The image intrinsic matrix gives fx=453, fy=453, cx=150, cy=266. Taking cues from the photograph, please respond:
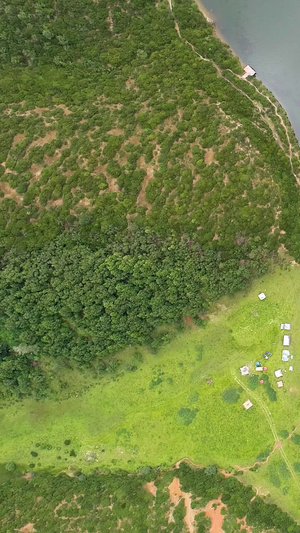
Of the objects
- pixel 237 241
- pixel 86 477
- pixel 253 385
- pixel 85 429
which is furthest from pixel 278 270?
pixel 86 477

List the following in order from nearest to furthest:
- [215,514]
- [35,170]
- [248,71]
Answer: [35,170], [215,514], [248,71]

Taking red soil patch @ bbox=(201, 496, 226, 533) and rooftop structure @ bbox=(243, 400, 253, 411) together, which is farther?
rooftop structure @ bbox=(243, 400, 253, 411)

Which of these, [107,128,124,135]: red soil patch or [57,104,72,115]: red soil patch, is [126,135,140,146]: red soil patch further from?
[57,104,72,115]: red soil patch

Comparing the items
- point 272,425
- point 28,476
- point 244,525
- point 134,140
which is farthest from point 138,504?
point 134,140

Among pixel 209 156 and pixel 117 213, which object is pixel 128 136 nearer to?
pixel 117 213

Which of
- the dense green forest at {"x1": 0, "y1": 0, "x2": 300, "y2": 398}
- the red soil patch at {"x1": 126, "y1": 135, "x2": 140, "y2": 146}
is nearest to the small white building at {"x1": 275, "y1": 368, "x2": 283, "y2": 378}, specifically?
the dense green forest at {"x1": 0, "y1": 0, "x2": 300, "y2": 398}

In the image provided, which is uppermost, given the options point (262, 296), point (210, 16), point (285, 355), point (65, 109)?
point (210, 16)

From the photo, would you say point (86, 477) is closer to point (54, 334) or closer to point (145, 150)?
point (54, 334)
